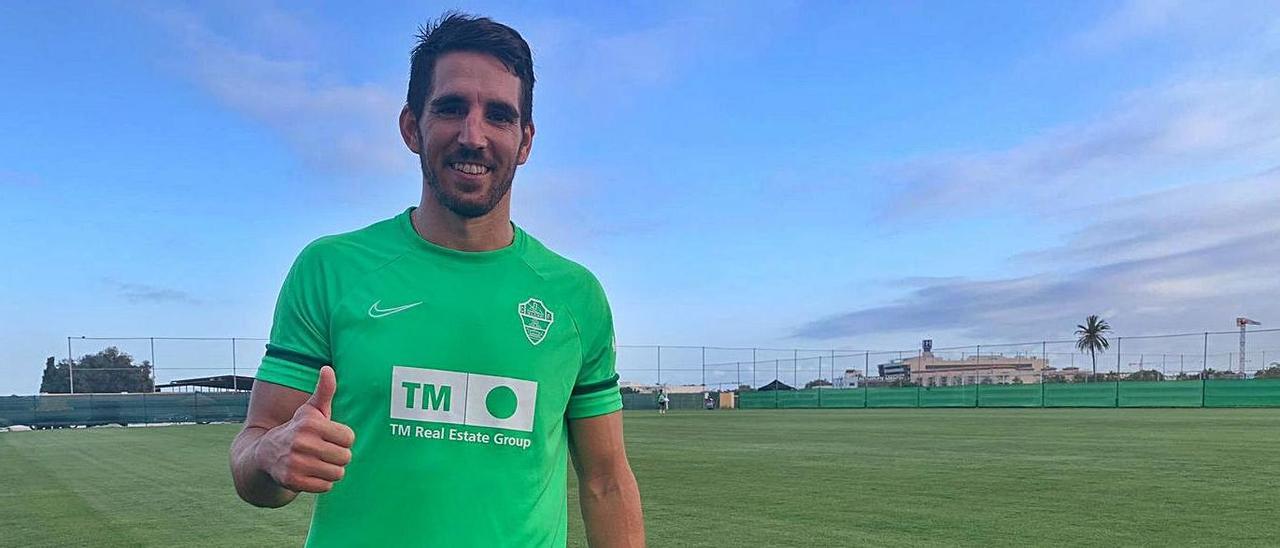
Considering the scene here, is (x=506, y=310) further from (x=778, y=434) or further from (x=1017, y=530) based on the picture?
(x=778, y=434)

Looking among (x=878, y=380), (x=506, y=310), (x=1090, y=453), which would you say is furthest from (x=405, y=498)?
(x=878, y=380)

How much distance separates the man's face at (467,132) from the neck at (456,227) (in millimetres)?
30

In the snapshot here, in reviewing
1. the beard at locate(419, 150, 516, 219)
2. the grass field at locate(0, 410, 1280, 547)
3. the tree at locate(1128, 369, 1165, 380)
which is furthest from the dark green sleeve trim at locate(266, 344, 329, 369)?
the tree at locate(1128, 369, 1165, 380)

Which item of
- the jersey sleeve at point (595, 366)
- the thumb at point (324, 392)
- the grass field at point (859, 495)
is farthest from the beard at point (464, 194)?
the grass field at point (859, 495)

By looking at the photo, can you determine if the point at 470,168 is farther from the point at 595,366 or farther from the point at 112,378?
the point at 112,378

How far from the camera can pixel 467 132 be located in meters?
1.94

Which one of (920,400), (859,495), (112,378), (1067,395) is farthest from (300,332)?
(112,378)

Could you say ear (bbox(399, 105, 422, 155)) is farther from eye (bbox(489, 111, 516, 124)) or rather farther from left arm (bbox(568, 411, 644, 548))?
left arm (bbox(568, 411, 644, 548))

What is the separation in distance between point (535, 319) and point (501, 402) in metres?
0.21

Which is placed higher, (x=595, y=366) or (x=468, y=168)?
(x=468, y=168)

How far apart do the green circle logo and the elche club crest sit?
13 cm

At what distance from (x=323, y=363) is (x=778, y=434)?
20.3m

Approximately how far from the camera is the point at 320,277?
1.90 m

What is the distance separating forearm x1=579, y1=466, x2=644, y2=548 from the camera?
2.20 meters
